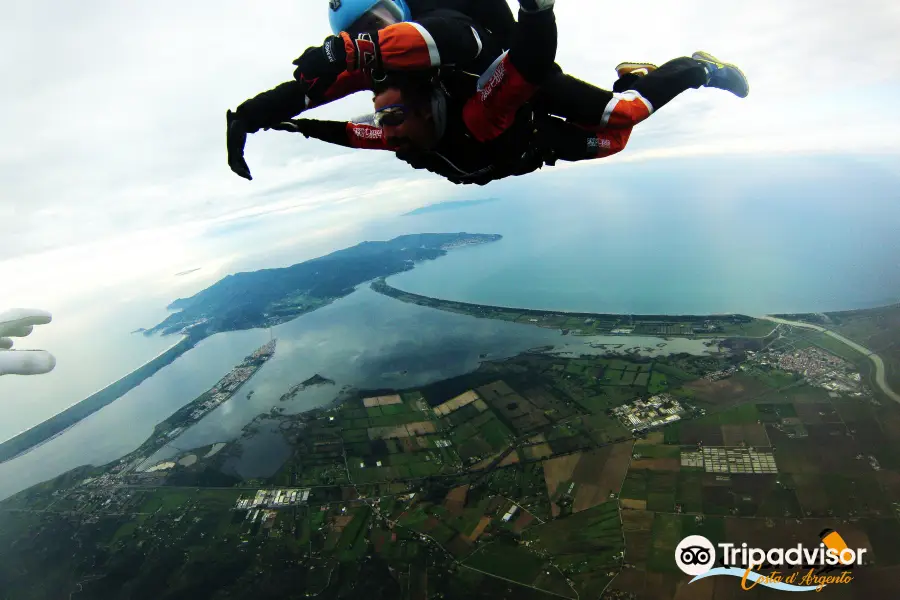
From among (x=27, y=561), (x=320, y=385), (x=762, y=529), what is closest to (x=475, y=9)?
(x=762, y=529)

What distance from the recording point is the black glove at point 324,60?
1643 mm

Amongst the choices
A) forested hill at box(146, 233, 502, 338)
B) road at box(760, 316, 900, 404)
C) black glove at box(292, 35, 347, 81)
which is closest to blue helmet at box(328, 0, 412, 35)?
black glove at box(292, 35, 347, 81)

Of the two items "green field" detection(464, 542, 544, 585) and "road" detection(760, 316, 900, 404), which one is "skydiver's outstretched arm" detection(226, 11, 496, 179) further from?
"road" detection(760, 316, 900, 404)

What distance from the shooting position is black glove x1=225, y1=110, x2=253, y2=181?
88.4 inches

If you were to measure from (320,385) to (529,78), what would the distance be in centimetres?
3753

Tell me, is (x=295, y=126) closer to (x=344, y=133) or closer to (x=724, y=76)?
(x=344, y=133)

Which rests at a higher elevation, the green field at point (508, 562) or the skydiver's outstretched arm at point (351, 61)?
the skydiver's outstretched arm at point (351, 61)

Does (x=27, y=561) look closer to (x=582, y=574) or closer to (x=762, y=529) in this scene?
(x=582, y=574)

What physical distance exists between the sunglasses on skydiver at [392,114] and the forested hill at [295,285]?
6059cm

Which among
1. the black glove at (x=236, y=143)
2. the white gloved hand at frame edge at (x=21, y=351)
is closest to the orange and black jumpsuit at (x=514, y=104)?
the black glove at (x=236, y=143)

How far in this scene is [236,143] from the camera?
7.44 feet

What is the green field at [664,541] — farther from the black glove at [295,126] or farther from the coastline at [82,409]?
the coastline at [82,409]

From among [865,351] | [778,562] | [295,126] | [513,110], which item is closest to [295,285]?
[778,562]

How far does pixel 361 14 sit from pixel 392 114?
1.75 ft
